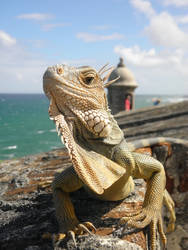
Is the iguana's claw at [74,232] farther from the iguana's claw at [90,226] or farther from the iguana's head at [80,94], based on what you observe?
the iguana's head at [80,94]

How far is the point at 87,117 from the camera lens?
2287mm

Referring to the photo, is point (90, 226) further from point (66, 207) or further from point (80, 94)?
point (80, 94)

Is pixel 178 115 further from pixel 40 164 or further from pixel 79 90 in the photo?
pixel 79 90

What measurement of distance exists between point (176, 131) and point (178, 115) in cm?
166

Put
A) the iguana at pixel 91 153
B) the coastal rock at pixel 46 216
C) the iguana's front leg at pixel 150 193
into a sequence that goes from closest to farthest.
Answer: the coastal rock at pixel 46 216, the iguana at pixel 91 153, the iguana's front leg at pixel 150 193

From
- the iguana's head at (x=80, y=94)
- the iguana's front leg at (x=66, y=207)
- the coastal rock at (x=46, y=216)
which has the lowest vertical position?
the coastal rock at (x=46, y=216)

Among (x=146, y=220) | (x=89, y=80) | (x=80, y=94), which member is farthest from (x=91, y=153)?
(x=146, y=220)

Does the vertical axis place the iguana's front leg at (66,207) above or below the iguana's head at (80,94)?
below

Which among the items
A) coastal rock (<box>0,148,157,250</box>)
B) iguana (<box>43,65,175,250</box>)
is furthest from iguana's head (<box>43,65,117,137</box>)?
coastal rock (<box>0,148,157,250</box>)

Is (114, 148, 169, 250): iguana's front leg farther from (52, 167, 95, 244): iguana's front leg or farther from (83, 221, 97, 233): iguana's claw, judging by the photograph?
(52, 167, 95, 244): iguana's front leg

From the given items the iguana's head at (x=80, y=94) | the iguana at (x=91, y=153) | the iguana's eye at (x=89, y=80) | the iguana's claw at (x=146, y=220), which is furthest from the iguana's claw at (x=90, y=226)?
the iguana's eye at (x=89, y=80)

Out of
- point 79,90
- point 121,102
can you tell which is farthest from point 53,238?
point 121,102

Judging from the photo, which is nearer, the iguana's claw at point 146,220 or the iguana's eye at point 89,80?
the iguana's claw at point 146,220

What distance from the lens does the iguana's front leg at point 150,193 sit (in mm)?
2284
